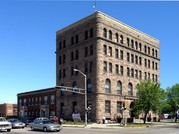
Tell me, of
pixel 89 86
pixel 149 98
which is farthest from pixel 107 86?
pixel 149 98

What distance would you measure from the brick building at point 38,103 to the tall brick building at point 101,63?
12.0 feet

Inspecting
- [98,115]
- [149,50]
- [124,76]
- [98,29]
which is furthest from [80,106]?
[149,50]

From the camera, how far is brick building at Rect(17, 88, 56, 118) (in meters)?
73.9

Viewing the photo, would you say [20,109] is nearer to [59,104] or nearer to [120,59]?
[59,104]

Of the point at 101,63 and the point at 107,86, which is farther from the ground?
the point at 101,63

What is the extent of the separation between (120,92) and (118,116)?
542 cm

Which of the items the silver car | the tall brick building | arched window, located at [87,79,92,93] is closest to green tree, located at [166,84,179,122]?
the tall brick building

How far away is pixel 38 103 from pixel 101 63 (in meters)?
26.7

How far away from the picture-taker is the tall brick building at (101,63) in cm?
6069

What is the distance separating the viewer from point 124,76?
220ft

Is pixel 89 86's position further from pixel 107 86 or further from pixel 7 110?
pixel 7 110

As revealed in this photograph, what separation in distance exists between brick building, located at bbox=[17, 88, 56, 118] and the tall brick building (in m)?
3.65

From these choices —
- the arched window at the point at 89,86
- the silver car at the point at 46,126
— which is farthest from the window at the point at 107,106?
the silver car at the point at 46,126

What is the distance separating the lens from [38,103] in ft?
262
